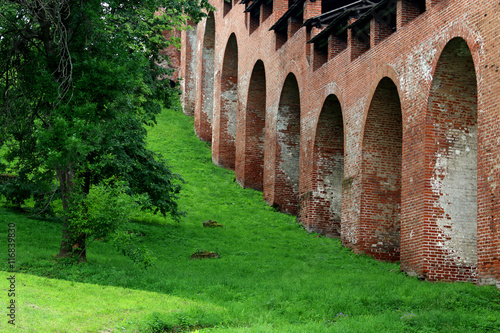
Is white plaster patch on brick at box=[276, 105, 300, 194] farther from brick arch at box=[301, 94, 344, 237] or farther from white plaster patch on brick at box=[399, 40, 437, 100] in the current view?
white plaster patch on brick at box=[399, 40, 437, 100]

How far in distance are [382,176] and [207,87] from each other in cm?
1927

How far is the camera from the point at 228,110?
3131 centimetres

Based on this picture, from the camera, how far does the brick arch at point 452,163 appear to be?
46.0ft

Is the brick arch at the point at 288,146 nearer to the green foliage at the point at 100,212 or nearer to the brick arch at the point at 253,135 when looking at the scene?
the brick arch at the point at 253,135

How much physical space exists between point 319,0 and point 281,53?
282 cm

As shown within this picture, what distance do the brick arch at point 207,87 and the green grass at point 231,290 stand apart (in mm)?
15576

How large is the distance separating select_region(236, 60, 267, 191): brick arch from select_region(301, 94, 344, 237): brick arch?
614 centimetres

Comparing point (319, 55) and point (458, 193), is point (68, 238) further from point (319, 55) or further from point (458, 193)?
point (319, 55)

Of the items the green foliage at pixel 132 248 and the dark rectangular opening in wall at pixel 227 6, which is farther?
the dark rectangular opening in wall at pixel 227 6

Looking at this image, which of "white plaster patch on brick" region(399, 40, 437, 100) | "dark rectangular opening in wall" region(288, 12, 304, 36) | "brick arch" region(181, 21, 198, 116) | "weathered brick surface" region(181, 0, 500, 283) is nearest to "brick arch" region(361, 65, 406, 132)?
"weathered brick surface" region(181, 0, 500, 283)

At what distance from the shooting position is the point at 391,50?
16672 mm

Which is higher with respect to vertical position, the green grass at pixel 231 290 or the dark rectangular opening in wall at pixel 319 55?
the dark rectangular opening in wall at pixel 319 55

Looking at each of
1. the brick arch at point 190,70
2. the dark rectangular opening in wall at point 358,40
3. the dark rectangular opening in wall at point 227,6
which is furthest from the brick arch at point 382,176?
the brick arch at point 190,70

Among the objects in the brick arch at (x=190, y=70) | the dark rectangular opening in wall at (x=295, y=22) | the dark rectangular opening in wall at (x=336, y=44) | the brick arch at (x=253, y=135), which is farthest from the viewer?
the brick arch at (x=190, y=70)
